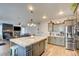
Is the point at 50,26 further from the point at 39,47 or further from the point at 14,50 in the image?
the point at 14,50

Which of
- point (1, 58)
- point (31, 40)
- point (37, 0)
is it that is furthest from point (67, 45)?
point (1, 58)

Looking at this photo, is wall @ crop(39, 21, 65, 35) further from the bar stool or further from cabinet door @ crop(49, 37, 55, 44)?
the bar stool

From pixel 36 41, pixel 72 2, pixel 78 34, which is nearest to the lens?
pixel 72 2

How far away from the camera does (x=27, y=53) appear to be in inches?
64.5

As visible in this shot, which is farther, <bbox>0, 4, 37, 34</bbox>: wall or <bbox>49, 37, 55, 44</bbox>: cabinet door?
<bbox>49, 37, 55, 44</bbox>: cabinet door

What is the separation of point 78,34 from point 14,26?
1.28 metres

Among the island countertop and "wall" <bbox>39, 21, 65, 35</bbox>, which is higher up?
"wall" <bbox>39, 21, 65, 35</bbox>

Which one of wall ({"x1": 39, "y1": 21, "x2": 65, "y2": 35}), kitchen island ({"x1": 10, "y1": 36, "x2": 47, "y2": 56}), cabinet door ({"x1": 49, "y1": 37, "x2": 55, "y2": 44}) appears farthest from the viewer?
cabinet door ({"x1": 49, "y1": 37, "x2": 55, "y2": 44})

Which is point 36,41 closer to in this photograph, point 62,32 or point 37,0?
point 62,32

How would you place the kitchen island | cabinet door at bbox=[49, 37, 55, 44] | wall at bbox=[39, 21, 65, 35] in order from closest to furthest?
the kitchen island < wall at bbox=[39, 21, 65, 35] < cabinet door at bbox=[49, 37, 55, 44]

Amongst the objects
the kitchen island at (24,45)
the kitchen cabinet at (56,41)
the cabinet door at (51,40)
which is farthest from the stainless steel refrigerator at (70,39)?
the kitchen island at (24,45)

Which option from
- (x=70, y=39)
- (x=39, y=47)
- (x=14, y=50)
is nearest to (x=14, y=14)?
(x=14, y=50)

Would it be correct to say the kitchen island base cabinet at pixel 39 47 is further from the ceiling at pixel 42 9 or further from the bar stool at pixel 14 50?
the ceiling at pixel 42 9

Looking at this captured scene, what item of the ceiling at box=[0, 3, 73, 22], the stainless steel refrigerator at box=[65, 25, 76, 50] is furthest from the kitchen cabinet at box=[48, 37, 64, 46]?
the ceiling at box=[0, 3, 73, 22]
